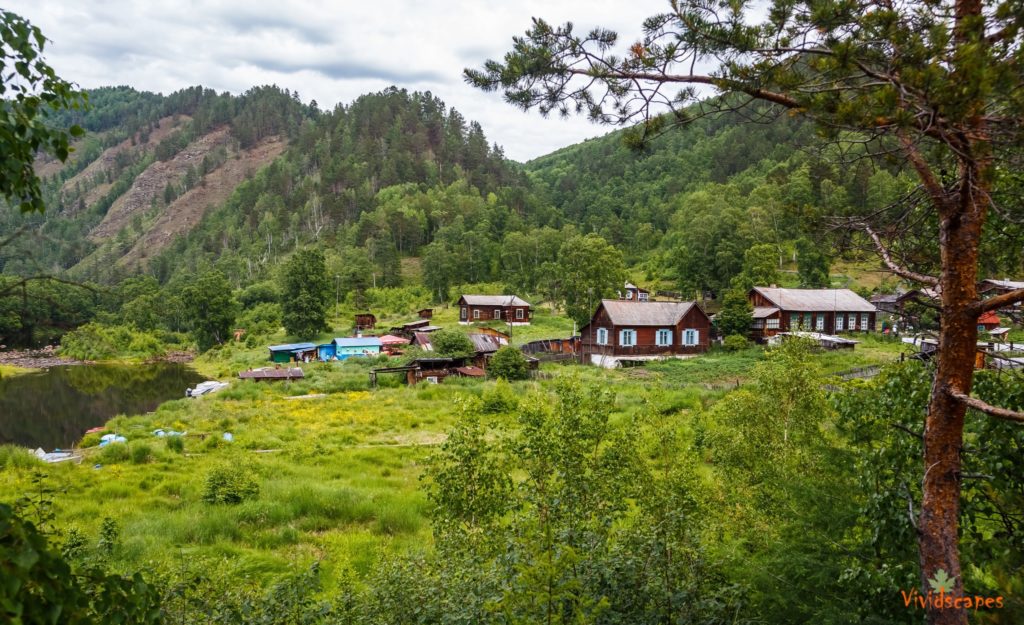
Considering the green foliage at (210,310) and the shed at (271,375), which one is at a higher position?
the green foliage at (210,310)

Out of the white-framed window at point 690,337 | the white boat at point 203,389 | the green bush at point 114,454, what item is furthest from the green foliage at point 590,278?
the green bush at point 114,454

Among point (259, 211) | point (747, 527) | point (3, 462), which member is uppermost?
point (259, 211)

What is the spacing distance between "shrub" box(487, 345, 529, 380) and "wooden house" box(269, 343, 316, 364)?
23021 mm

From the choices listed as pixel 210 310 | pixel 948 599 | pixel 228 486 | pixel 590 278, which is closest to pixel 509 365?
pixel 590 278

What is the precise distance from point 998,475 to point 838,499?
189 centimetres

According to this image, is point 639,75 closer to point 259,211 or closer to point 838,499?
point 838,499

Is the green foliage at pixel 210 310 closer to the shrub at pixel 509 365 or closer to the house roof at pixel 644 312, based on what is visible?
the shrub at pixel 509 365

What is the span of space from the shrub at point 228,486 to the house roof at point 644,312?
31.5 m

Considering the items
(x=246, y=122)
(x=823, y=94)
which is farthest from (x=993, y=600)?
(x=246, y=122)

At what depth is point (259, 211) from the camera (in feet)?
430

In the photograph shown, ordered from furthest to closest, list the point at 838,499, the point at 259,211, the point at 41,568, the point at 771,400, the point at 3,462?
the point at 259,211, the point at 3,462, the point at 771,400, the point at 838,499, the point at 41,568

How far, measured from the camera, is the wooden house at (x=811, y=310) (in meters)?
45.3

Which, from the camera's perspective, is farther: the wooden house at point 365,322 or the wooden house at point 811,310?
the wooden house at point 365,322

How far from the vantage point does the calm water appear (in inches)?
1172
